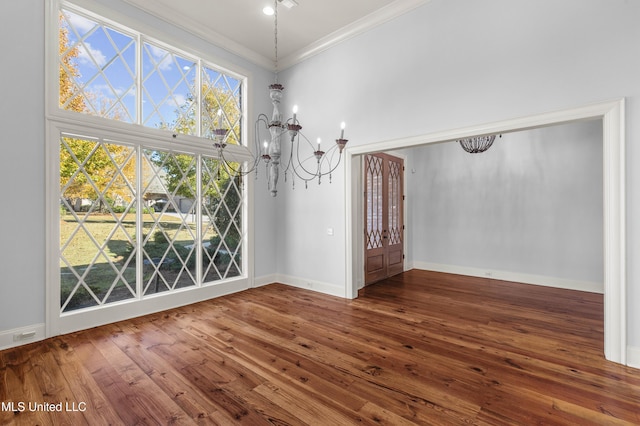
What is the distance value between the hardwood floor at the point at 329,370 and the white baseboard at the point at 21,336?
4.4 inches

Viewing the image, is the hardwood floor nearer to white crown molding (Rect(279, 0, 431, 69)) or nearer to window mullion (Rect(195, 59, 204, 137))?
window mullion (Rect(195, 59, 204, 137))

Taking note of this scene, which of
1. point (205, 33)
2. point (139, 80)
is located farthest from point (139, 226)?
point (205, 33)

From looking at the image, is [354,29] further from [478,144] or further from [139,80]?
[139,80]

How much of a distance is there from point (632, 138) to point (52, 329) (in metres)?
5.53

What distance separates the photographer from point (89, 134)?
3193mm

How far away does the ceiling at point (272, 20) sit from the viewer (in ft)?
11.9

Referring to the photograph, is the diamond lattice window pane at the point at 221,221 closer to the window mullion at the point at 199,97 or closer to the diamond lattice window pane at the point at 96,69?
the window mullion at the point at 199,97

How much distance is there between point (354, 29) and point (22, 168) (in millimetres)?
4148

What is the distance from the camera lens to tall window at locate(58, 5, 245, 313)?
314cm

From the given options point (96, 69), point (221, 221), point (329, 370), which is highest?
point (96, 69)

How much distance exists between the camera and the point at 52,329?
290 cm

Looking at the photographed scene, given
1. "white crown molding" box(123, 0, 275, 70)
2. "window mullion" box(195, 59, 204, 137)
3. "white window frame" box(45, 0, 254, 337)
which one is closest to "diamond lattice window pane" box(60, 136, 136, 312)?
"white window frame" box(45, 0, 254, 337)

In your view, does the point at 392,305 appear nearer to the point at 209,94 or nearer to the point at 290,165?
the point at 290,165

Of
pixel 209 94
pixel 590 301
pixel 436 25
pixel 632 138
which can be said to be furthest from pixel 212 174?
pixel 590 301
